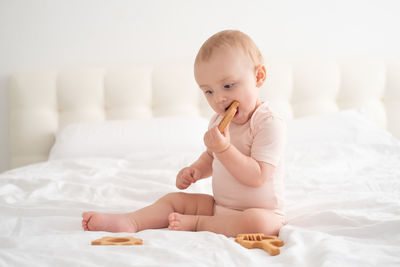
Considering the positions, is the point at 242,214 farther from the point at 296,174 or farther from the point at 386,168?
the point at 386,168

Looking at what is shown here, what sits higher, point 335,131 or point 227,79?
point 227,79

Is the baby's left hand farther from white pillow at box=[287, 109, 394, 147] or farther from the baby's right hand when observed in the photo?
white pillow at box=[287, 109, 394, 147]

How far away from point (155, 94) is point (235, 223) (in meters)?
1.48

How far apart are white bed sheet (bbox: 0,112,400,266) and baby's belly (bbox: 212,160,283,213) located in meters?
0.07

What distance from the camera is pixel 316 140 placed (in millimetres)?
1937

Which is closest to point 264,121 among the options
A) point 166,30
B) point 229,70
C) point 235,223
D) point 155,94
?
point 229,70

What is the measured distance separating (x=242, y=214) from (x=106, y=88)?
155 centimetres

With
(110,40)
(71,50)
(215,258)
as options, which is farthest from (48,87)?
(215,258)

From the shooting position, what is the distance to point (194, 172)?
113 cm

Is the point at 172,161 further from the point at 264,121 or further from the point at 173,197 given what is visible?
the point at 264,121

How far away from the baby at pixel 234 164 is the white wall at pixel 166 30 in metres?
1.46

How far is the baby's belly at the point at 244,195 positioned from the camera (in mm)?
978

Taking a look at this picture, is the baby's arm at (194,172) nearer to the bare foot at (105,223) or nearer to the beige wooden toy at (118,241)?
the bare foot at (105,223)

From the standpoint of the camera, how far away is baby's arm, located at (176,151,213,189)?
112cm
